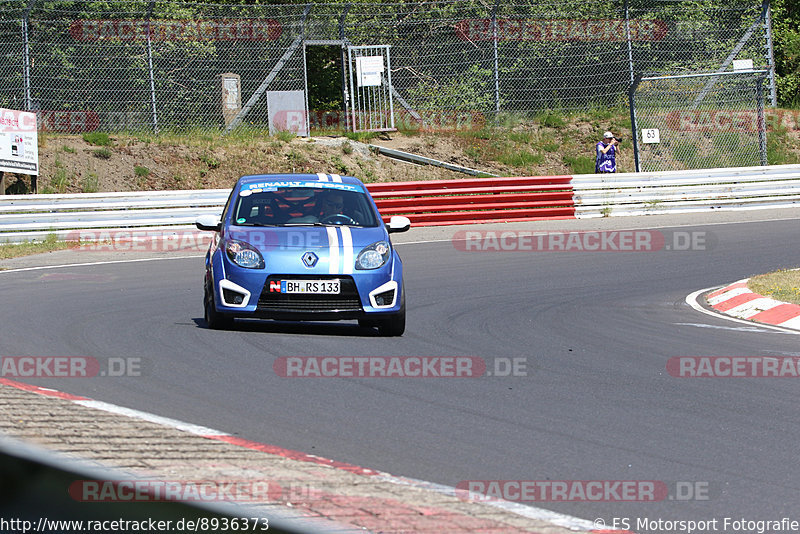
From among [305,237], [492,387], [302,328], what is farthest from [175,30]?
[492,387]

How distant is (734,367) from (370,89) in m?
19.4

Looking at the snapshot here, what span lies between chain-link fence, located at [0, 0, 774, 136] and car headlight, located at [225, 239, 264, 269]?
1415cm

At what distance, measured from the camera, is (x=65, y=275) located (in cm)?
1430

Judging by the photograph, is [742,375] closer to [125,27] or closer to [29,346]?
[29,346]

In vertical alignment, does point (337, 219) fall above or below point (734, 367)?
above

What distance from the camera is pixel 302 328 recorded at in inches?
389

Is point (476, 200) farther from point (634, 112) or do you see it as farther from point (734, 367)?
point (734, 367)

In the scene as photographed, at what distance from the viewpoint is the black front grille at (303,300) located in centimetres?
904

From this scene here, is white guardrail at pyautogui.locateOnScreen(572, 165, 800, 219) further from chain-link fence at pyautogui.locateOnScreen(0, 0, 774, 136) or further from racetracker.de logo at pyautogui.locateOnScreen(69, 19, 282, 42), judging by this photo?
racetracker.de logo at pyautogui.locateOnScreen(69, 19, 282, 42)

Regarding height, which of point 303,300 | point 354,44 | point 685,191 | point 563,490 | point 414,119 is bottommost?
point 563,490

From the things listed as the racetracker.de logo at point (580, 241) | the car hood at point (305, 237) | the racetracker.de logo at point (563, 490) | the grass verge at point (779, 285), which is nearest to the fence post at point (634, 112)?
the racetracker.de logo at point (580, 241)

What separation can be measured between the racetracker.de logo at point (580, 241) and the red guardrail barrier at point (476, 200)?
95 centimetres

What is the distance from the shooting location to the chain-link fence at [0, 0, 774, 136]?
2269 centimetres

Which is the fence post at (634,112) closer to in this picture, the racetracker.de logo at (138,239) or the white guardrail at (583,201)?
the white guardrail at (583,201)
